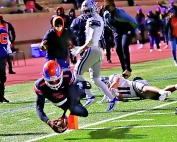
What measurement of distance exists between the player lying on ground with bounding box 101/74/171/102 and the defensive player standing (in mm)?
539

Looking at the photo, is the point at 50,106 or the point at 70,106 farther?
the point at 50,106

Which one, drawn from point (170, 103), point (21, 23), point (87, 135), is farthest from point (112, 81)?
point (21, 23)

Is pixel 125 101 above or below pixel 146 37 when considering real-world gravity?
above

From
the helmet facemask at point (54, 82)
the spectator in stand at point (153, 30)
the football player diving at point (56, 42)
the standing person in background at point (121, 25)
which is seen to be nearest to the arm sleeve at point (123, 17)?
the standing person in background at point (121, 25)

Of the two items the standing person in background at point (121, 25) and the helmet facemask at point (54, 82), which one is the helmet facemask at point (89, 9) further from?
the helmet facemask at point (54, 82)

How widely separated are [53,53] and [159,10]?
19321 millimetres

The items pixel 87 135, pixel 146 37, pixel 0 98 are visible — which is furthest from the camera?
pixel 146 37

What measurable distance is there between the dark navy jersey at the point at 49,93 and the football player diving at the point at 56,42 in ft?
8.10

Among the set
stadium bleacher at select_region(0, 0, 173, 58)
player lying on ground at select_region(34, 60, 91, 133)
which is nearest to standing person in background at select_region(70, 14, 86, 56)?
player lying on ground at select_region(34, 60, 91, 133)

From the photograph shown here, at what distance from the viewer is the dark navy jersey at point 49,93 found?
747 cm

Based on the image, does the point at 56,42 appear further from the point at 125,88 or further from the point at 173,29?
the point at 173,29

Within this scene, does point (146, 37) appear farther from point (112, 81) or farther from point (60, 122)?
point (60, 122)

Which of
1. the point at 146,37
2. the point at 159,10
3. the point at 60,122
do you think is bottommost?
the point at 146,37

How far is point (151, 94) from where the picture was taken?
32.3ft
